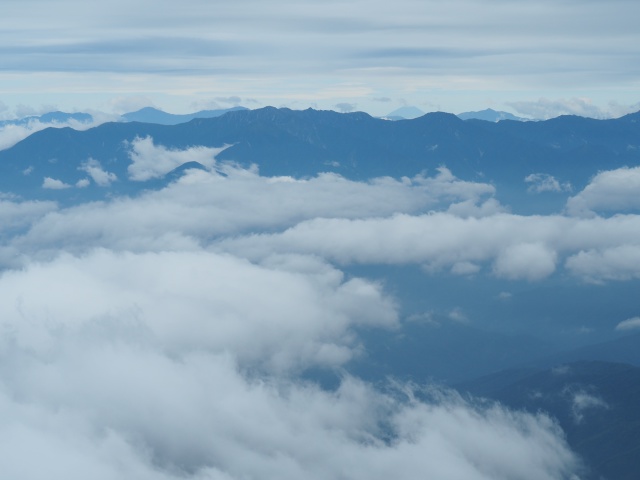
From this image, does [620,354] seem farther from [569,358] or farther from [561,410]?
[561,410]

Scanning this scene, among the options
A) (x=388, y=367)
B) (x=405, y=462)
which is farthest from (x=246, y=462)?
(x=388, y=367)

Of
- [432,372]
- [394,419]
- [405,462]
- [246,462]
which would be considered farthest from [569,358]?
[246,462]

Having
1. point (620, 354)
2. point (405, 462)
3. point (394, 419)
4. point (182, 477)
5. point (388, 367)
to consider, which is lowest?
point (182, 477)

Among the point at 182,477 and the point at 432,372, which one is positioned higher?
the point at 432,372

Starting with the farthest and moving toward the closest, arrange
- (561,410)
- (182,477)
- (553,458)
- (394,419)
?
1. (394,419)
2. (561,410)
3. (553,458)
4. (182,477)

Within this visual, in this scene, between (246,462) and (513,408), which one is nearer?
(246,462)

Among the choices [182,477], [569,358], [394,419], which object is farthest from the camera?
[569,358]

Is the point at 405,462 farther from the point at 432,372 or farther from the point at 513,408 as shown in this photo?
the point at 432,372
